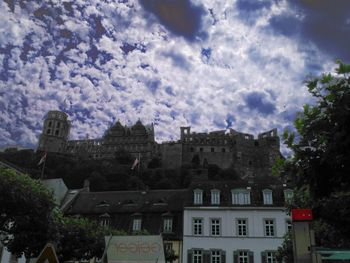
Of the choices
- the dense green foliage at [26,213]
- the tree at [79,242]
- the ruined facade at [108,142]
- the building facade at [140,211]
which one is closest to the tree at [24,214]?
the dense green foliage at [26,213]

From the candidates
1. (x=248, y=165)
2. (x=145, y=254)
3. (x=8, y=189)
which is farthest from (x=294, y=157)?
(x=248, y=165)

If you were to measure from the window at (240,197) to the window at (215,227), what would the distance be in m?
2.56

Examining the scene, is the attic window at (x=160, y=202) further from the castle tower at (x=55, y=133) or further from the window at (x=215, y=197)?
the castle tower at (x=55, y=133)

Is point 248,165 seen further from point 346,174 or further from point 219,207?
point 346,174

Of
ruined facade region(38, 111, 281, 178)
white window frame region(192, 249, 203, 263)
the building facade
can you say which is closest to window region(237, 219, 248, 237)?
white window frame region(192, 249, 203, 263)

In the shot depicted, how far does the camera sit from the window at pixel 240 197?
131 feet

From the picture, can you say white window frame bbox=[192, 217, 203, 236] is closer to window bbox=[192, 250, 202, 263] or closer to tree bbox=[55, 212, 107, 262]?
window bbox=[192, 250, 202, 263]

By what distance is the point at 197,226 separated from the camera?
39.4 m

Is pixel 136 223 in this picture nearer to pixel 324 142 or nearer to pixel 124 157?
pixel 324 142

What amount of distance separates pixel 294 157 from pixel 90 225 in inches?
886

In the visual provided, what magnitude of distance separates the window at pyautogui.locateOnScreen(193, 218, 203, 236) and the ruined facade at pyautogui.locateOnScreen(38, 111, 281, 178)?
81.1 meters

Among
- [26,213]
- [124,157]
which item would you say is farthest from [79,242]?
[124,157]

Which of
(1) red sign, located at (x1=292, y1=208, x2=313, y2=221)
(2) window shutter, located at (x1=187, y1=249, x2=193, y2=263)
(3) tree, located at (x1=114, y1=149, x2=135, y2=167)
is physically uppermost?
(3) tree, located at (x1=114, y1=149, x2=135, y2=167)

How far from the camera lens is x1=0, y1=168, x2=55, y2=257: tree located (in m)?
16.2
